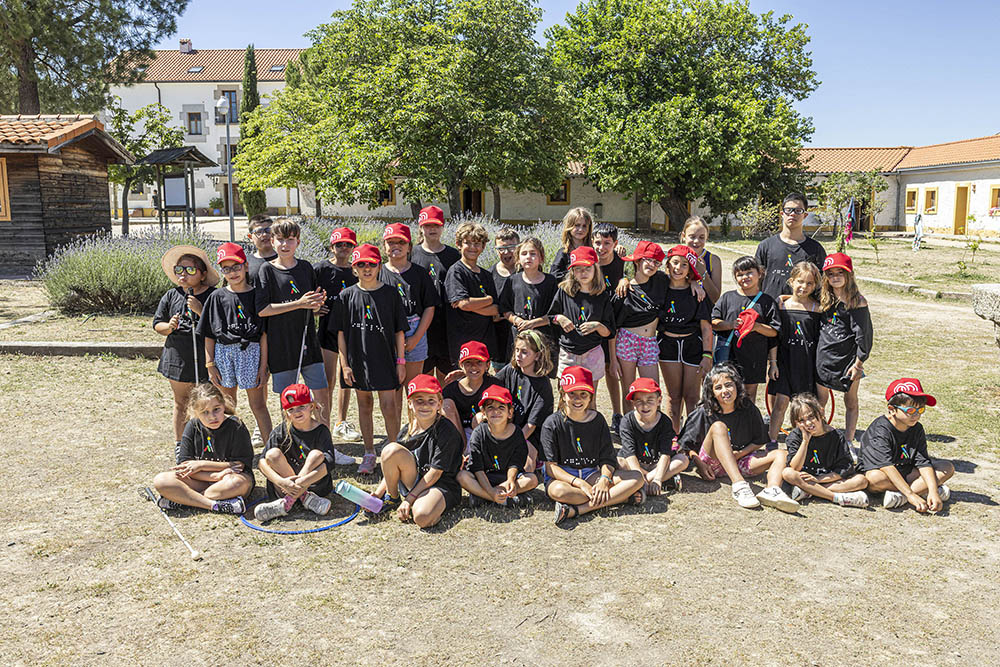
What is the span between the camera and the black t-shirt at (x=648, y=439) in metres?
4.68

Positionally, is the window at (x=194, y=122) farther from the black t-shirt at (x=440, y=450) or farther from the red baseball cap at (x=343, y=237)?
the black t-shirt at (x=440, y=450)

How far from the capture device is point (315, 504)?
429 centimetres

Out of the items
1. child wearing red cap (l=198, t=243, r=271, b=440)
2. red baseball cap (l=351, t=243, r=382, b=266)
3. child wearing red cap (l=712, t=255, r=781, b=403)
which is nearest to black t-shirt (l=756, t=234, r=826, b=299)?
child wearing red cap (l=712, t=255, r=781, b=403)

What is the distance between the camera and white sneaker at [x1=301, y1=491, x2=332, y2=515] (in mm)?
4277

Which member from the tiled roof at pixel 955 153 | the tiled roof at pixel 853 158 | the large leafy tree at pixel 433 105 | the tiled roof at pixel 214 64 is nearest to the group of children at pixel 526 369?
the large leafy tree at pixel 433 105

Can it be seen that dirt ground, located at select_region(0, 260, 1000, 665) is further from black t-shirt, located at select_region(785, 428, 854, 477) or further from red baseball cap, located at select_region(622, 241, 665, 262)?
red baseball cap, located at select_region(622, 241, 665, 262)

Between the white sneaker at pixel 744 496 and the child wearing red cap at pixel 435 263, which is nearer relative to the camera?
the white sneaker at pixel 744 496

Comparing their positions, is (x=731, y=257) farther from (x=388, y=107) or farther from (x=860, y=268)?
(x=388, y=107)

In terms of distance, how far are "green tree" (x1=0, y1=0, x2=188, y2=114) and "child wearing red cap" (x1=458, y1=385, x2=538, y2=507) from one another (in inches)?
797

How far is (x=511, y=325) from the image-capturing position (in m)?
5.50

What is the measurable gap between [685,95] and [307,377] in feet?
91.7

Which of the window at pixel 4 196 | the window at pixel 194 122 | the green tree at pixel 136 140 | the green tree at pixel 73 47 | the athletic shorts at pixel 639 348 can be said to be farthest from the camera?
the window at pixel 194 122

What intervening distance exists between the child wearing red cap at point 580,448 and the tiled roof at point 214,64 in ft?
157

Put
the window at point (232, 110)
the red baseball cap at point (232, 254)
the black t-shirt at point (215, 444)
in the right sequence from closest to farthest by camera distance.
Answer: the black t-shirt at point (215, 444) < the red baseball cap at point (232, 254) < the window at point (232, 110)
